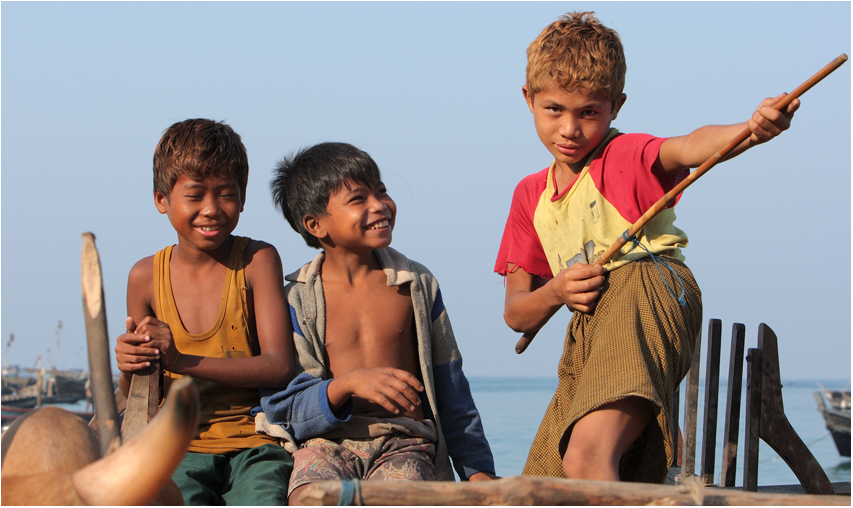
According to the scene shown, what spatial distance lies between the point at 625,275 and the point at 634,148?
1.53 feet

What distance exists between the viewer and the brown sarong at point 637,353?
2500 mm

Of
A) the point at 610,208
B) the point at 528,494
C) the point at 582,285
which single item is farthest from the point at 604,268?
the point at 528,494

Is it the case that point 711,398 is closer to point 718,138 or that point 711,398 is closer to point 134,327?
point 718,138

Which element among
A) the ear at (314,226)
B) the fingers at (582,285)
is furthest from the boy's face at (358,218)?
the fingers at (582,285)

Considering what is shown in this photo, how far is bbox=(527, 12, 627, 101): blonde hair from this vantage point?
2.76 m

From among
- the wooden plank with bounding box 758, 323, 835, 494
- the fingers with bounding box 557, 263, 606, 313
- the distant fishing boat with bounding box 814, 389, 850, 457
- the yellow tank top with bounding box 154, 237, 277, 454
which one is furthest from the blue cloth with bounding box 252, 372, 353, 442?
the distant fishing boat with bounding box 814, 389, 850, 457

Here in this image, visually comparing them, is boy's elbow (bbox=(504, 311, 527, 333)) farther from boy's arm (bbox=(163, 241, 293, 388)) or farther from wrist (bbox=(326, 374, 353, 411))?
boy's arm (bbox=(163, 241, 293, 388))

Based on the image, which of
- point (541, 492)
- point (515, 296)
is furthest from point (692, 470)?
point (541, 492)

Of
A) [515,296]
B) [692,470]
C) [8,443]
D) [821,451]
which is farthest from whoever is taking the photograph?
[821,451]

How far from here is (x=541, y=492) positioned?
1.69 m

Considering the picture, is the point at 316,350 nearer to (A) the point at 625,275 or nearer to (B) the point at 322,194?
(B) the point at 322,194

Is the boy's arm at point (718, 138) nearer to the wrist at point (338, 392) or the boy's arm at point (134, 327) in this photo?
the wrist at point (338, 392)

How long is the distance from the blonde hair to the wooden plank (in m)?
1.80

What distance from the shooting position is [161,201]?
133 inches
